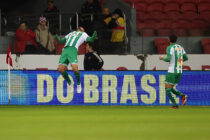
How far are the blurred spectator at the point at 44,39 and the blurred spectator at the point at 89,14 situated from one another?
116cm

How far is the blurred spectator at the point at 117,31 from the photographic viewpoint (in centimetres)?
1596

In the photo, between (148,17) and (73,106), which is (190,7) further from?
(73,106)

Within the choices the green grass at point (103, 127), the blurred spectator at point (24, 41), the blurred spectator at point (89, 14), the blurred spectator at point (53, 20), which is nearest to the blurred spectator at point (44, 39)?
the blurred spectator at point (24, 41)

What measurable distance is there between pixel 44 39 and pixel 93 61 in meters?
2.17

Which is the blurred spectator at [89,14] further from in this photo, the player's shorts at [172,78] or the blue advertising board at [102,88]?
the player's shorts at [172,78]

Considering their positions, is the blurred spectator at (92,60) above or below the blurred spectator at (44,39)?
below

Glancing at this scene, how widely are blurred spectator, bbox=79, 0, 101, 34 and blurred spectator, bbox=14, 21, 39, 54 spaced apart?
1.66 m

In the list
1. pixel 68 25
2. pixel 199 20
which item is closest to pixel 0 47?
pixel 68 25

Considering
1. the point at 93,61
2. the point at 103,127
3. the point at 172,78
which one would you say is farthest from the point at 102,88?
the point at 103,127

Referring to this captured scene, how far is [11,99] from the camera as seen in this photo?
14203 mm

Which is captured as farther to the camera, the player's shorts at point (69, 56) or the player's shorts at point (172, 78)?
the player's shorts at point (69, 56)

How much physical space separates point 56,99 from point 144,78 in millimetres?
2507

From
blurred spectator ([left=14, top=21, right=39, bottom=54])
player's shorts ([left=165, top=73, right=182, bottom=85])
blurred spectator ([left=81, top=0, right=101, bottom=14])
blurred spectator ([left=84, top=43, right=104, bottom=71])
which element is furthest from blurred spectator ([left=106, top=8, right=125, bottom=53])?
player's shorts ([left=165, top=73, right=182, bottom=85])

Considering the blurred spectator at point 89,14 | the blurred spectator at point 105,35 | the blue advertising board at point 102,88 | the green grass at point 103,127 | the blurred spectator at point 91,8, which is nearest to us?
the green grass at point 103,127
